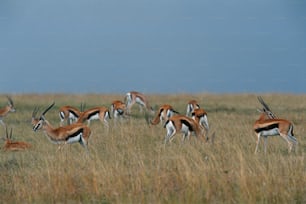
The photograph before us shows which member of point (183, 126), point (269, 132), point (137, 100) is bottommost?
point (269, 132)

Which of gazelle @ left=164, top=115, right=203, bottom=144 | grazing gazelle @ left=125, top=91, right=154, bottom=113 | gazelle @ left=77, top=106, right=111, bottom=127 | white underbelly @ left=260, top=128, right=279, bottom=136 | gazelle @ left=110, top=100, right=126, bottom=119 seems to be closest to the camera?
white underbelly @ left=260, top=128, right=279, bottom=136

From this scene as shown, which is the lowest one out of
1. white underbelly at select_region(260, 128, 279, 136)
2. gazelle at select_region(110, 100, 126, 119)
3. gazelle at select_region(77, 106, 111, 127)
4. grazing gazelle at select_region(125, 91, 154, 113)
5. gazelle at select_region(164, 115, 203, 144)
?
white underbelly at select_region(260, 128, 279, 136)

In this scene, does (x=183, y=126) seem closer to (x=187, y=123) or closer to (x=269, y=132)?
(x=187, y=123)

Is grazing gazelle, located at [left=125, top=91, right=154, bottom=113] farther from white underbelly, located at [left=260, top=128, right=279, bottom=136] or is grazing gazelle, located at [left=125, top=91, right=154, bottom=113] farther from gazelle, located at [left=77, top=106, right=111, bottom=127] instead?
white underbelly, located at [left=260, top=128, right=279, bottom=136]

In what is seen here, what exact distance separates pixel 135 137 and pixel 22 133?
10.6ft

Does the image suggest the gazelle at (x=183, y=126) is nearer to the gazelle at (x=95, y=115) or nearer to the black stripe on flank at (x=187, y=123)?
the black stripe on flank at (x=187, y=123)

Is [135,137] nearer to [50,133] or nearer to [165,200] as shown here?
[50,133]

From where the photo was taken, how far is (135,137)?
1216cm

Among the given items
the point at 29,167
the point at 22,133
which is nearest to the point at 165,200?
the point at 29,167

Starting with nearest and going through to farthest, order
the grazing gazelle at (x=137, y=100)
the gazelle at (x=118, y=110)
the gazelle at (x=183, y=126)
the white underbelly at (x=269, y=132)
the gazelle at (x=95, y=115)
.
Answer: the white underbelly at (x=269, y=132)
the gazelle at (x=183, y=126)
the gazelle at (x=95, y=115)
the gazelle at (x=118, y=110)
the grazing gazelle at (x=137, y=100)

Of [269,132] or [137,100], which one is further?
[137,100]

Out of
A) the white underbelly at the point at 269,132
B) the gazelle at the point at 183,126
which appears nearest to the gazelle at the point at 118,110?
the gazelle at the point at 183,126

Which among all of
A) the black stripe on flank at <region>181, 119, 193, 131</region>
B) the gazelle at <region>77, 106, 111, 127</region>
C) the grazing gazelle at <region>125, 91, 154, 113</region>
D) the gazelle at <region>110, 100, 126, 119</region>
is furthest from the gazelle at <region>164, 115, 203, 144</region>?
the grazing gazelle at <region>125, 91, 154, 113</region>

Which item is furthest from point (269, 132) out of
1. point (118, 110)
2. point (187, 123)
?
point (118, 110)
